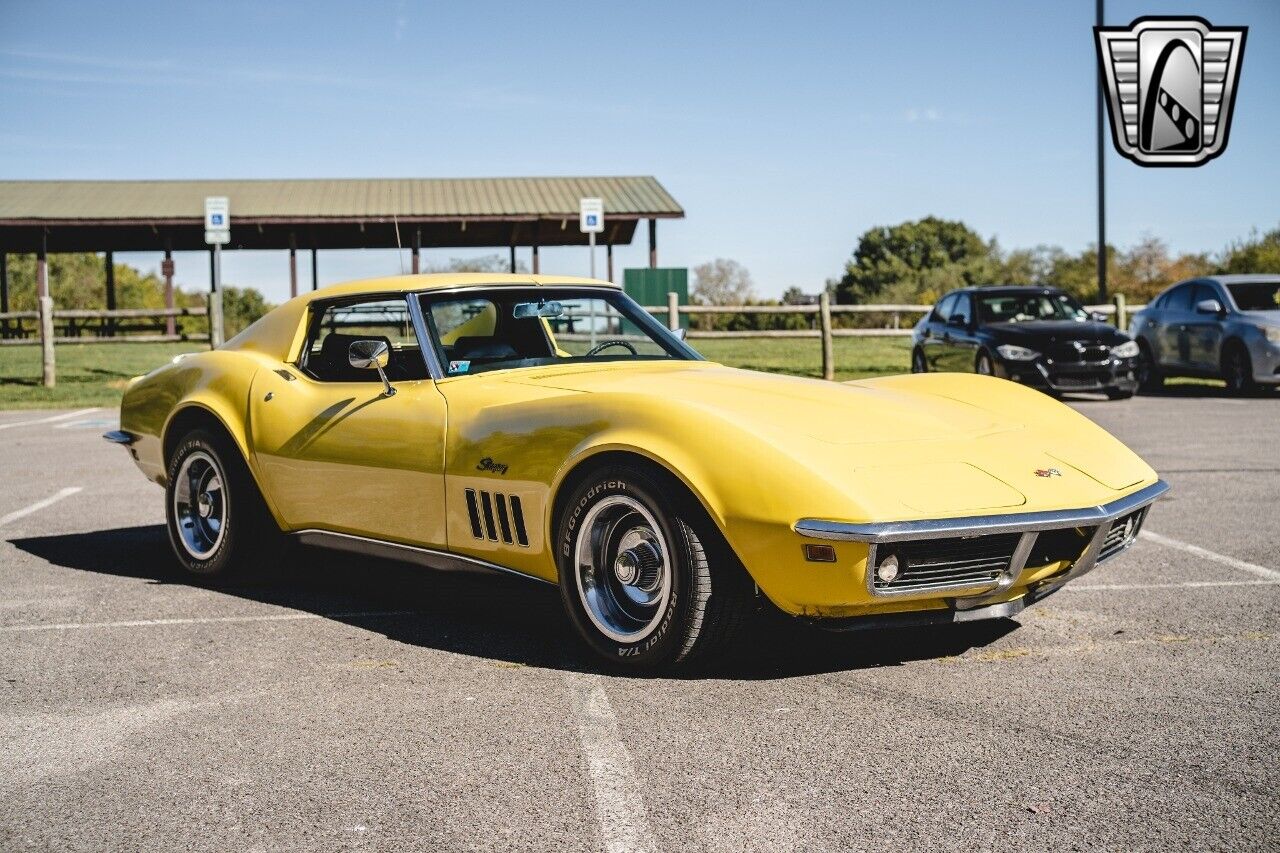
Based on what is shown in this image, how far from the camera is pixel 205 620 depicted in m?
5.10

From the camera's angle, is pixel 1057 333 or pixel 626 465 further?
pixel 1057 333

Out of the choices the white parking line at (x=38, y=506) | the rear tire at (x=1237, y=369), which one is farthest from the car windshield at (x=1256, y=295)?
the white parking line at (x=38, y=506)

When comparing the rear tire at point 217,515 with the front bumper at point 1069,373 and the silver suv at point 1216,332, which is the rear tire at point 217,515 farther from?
the silver suv at point 1216,332

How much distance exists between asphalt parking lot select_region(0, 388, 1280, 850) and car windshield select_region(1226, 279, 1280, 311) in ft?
39.1

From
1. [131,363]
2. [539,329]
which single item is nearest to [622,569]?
[539,329]

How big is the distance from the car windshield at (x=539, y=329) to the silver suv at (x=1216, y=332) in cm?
1215

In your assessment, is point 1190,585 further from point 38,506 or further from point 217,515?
point 38,506

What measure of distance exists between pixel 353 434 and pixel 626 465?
1.47 meters

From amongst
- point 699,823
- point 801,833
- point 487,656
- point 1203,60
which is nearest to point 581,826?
point 699,823

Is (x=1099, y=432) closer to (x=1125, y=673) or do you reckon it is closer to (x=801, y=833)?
(x=1125, y=673)

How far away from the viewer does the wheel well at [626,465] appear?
3.96m

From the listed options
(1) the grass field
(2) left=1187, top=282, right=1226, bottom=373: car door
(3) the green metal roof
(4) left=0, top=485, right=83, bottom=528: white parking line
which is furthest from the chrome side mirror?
(3) the green metal roof

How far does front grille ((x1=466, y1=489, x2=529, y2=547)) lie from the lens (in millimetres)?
4469

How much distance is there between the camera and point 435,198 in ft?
110
